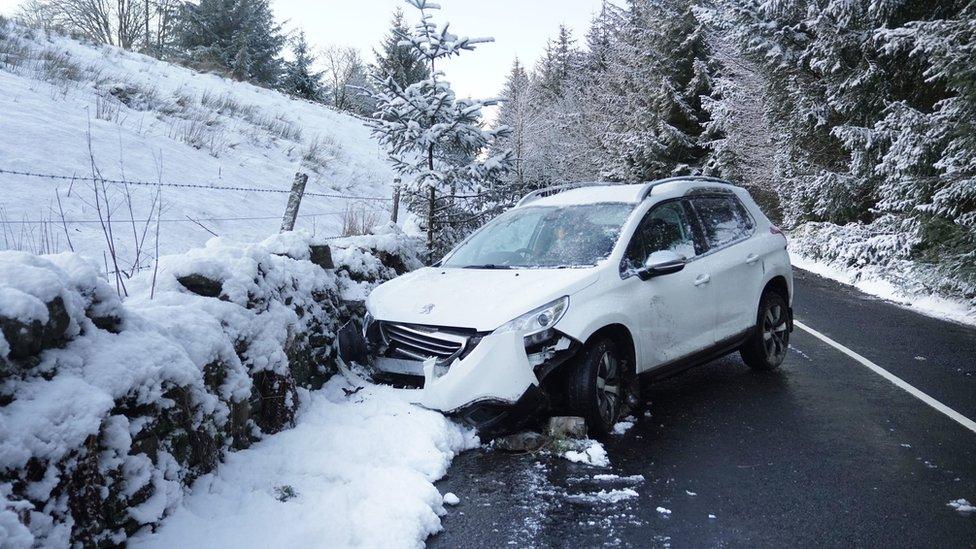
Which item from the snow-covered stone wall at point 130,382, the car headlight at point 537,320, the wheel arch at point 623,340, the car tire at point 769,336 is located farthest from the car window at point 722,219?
the snow-covered stone wall at point 130,382

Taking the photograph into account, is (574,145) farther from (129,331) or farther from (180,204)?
(129,331)

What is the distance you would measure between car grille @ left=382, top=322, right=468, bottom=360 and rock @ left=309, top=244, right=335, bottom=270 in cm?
137

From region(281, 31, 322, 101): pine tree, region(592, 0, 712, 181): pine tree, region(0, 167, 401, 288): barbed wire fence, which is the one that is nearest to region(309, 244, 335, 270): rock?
region(0, 167, 401, 288): barbed wire fence

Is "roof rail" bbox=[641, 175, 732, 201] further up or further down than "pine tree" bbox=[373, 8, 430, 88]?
further down

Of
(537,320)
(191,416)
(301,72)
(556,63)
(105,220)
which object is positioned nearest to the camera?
(191,416)

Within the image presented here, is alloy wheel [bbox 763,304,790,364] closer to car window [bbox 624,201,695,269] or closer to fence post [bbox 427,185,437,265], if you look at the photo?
car window [bbox 624,201,695,269]

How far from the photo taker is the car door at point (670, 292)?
5.09 meters

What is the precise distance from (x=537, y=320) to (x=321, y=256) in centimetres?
258

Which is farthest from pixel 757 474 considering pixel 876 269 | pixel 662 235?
pixel 876 269

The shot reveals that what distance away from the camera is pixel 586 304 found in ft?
15.2

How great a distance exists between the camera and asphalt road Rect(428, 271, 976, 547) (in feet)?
11.1

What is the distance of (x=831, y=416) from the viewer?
209 inches

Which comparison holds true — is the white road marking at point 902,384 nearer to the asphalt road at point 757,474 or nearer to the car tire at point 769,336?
the asphalt road at point 757,474

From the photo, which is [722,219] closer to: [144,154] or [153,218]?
[153,218]
